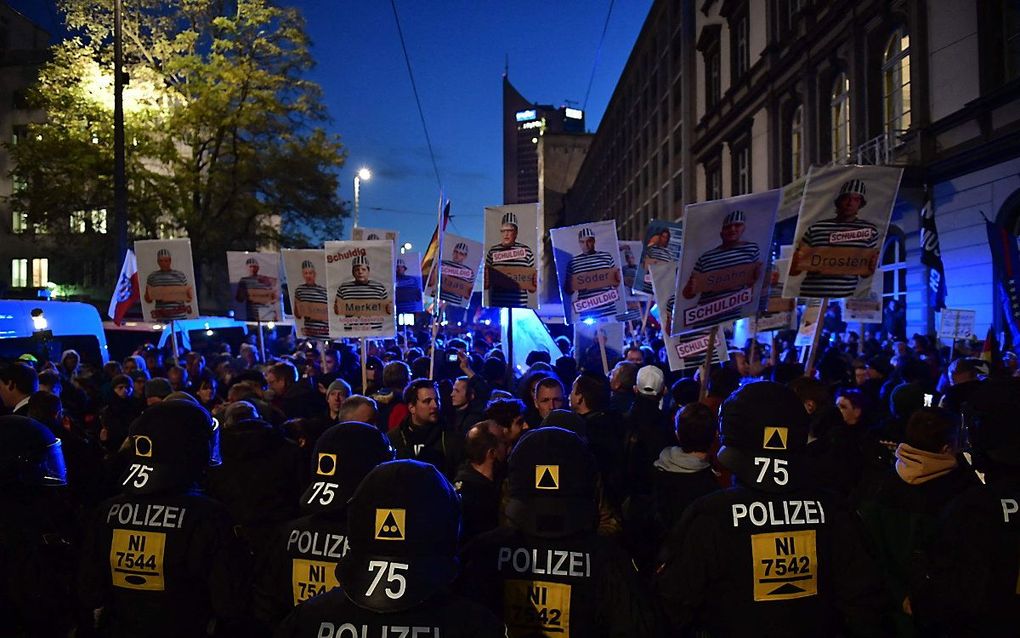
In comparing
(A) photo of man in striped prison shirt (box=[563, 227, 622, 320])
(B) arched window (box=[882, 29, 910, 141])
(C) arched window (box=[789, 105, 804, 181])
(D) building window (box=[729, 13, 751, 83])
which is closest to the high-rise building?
(D) building window (box=[729, 13, 751, 83])

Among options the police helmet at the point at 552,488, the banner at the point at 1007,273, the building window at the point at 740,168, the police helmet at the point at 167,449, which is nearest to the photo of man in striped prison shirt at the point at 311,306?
the police helmet at the point at 167,449

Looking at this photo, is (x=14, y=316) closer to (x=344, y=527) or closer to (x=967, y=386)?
(x=344, y=527)

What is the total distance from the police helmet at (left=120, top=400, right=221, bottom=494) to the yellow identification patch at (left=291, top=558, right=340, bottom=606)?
0.67 m

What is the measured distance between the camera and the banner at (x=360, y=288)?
914 cm

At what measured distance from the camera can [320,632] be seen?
211 cm

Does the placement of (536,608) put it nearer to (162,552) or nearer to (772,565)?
(772,565)

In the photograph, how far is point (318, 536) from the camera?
3.13 meters

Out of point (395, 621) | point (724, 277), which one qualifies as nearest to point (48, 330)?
point (724, 277)

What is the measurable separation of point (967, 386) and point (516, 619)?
4718 millimetres

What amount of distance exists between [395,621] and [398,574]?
12 centimetres

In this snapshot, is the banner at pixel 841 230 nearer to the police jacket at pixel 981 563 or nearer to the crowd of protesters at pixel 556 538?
the crowd of protesters at pixel 556 538

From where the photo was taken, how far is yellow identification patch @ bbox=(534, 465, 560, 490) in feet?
9.55

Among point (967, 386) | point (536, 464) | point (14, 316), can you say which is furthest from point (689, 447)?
point (14, 316)

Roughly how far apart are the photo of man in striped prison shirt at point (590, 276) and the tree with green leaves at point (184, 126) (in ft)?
63.8
